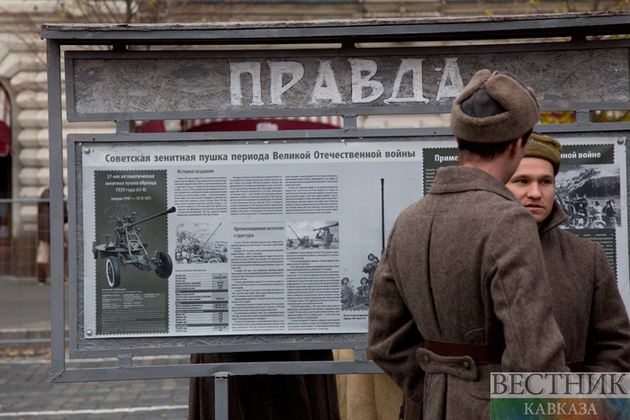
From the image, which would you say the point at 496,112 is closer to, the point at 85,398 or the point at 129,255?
the point at 129,255

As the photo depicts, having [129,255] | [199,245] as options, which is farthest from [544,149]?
[129,255]

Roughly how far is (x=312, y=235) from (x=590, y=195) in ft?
4.15

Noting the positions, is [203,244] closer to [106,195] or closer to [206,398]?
[106,195]

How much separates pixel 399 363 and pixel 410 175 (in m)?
1.17

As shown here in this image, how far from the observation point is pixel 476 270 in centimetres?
179

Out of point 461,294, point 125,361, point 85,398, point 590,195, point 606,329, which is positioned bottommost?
point 85,398

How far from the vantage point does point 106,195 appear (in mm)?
3072

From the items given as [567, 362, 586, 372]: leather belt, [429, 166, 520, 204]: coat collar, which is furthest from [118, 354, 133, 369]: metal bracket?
[567, 362, 586, 372]: leather belt

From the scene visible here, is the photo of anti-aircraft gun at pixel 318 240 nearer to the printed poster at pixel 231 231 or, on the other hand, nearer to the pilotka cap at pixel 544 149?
the printed poster at pixel 231 231

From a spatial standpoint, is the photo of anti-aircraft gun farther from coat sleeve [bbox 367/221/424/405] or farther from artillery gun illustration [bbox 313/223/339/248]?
coat sleeve [bbox 367/221/424/405]

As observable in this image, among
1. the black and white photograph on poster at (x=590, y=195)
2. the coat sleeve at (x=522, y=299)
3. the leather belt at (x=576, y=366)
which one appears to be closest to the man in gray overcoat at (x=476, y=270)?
the coat sleeve at (x=522, y=299)

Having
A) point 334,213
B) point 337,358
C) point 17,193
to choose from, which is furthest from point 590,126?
point 17,193

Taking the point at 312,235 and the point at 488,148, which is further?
the point at 312,235

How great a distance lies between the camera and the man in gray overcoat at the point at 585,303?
219 centimetres
